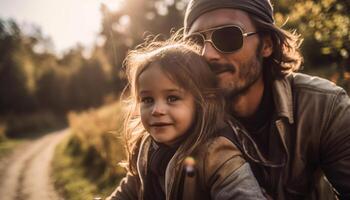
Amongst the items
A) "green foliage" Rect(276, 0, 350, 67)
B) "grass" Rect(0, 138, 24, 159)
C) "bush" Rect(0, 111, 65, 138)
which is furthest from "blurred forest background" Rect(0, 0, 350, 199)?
"green foliage" Rect(276, 0, 350, 67)

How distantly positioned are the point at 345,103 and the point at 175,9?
39.1 m

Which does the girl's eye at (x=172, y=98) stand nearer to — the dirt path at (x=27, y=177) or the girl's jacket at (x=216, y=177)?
the girl's jacket at (x=216, y=177)

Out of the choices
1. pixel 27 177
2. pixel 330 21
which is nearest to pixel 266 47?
pixel 330 21

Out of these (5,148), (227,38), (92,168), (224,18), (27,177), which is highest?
(224,18)

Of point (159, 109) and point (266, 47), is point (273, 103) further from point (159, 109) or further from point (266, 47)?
point (159, 109)

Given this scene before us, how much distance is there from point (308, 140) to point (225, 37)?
0.92m

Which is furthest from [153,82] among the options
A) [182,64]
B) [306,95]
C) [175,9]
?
[175,9]

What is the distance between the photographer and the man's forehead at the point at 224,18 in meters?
2.87

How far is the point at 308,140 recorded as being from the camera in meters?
2.53

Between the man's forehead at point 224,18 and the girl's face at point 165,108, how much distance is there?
26.4 inches

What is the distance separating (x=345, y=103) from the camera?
2.53 meters

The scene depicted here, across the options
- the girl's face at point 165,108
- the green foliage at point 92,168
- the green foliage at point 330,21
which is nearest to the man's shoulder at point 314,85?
the girl's face at point 165,108

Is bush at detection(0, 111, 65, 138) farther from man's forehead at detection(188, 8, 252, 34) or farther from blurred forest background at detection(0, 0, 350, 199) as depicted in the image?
man's forehead at detection(188, 8, 252, 34)

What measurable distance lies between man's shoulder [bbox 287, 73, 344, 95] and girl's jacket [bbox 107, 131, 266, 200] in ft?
2.59
